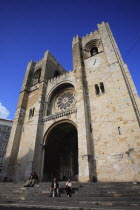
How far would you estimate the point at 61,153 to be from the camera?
1434 cm

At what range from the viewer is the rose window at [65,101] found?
14383 mm

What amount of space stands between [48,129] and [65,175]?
5.01 metres

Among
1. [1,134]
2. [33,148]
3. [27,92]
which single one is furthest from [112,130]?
[1,134]

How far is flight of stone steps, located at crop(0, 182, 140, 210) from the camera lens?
428 cm

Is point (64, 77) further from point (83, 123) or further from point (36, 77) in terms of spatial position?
point (83, 123)

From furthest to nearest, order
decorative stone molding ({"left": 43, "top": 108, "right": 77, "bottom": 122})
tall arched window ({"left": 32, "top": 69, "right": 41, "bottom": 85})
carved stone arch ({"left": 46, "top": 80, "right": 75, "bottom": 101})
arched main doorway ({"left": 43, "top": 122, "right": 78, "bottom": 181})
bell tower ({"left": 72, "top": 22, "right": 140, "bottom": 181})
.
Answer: tall arched window ({"left": 32, "top": 69, "right": 41, "bottom": 85})
carved stone arch ({"left": 46, "top": 80, "right": 75, "bottom": 101})
arched main doorway ({"left": 43, "top": 122, "right": 78, "bottom": 181})
decorative stone molding ({"left": 43, "top": 108, "right": 77, "bottom": 122})
bell tower ({"left": 72, "top": 22, "right": 140, "bottom": 181})

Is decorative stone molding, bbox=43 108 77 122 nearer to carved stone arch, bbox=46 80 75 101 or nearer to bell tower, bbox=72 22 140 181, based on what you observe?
bell tower, bbox=72 22 140 181

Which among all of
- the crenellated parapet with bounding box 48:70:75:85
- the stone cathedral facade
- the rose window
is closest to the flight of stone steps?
the stone cathedral facade

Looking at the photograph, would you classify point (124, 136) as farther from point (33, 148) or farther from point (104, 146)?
point (33, 148)

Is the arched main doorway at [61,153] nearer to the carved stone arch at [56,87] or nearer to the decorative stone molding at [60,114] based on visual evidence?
the decorative stone molding at [60,114]

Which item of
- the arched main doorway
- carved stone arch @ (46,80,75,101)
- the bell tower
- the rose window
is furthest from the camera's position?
carved stone arch @ (46,80,75,101)

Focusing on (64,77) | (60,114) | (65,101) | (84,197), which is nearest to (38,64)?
(64,77)

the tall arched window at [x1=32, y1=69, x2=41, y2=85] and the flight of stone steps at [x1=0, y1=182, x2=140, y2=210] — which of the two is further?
the tall arched window at [x1=32, y1=69, x2=41, y2=85]

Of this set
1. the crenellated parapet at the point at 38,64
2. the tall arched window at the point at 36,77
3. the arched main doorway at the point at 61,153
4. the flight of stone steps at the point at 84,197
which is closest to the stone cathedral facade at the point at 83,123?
the arched main doorway at the point at 61,153
